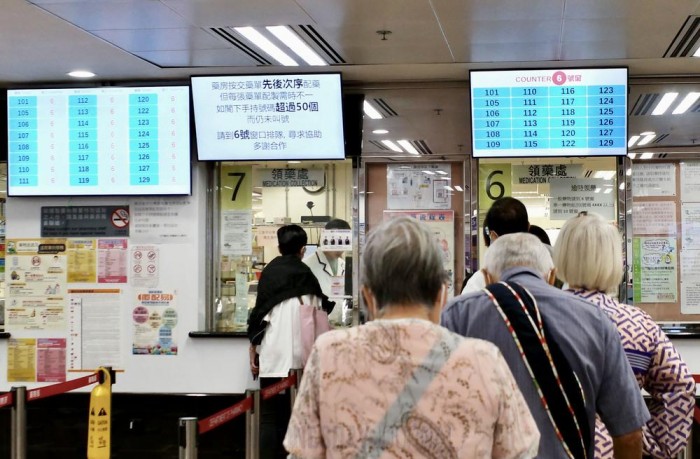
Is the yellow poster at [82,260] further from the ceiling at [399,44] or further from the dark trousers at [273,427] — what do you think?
the dark trousers at [273,427]

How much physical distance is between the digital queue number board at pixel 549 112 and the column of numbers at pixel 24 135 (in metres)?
3.02

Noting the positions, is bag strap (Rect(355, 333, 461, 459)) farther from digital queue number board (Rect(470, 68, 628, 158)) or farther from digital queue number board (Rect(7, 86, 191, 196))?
digital queue number board (Rect(7, 86, 191, 196))

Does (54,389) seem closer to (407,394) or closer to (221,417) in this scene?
(221,417)

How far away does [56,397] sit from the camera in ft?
20.0

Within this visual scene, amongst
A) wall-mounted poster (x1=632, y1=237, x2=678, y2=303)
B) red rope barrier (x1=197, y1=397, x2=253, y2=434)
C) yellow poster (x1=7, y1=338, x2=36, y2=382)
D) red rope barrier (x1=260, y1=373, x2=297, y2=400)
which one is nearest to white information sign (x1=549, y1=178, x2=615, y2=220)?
wall-mounted poster (x1=632, y1=237, x2=678, y2=303)

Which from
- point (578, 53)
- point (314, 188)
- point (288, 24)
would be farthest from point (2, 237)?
point (578, 53)

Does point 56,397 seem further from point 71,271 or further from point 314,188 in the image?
point 314,188

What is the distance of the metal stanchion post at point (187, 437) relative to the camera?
3.29m

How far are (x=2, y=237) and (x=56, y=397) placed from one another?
1.28m

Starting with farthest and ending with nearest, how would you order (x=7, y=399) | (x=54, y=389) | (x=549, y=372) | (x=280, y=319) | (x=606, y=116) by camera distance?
(x=606, y=116) < (x=280, y=319) < (x=54, y=389) < (x=7, y=399) < (x=549, y=372)

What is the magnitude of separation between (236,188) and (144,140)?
0.74 meters

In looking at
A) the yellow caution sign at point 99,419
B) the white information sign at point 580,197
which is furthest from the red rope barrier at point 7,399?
the white information sign at point 580,197

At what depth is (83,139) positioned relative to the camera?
585 centimetres

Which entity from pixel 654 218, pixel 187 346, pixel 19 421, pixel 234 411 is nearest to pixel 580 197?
pixel 654 218
